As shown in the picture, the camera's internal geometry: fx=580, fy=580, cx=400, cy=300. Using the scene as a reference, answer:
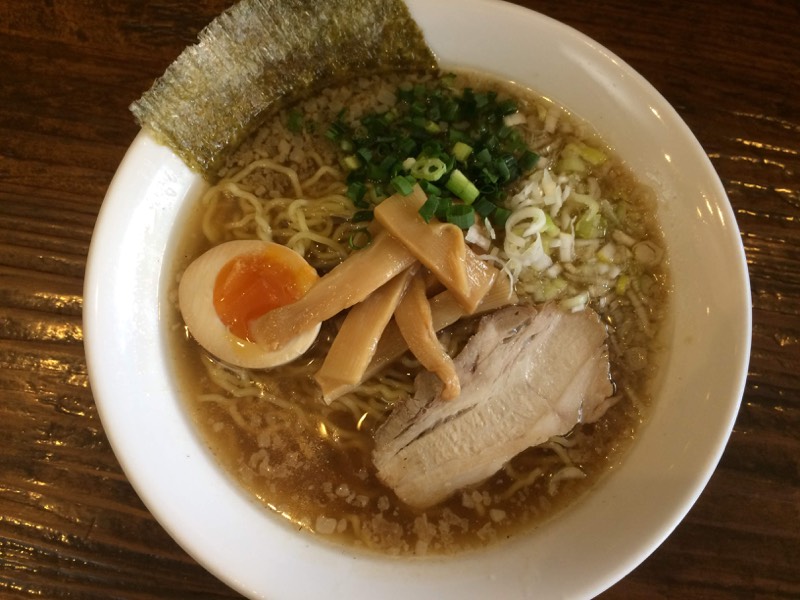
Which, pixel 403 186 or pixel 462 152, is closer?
pixel 403 186

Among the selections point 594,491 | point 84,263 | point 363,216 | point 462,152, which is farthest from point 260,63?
point 594,491

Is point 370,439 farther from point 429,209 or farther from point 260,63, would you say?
point 260,63

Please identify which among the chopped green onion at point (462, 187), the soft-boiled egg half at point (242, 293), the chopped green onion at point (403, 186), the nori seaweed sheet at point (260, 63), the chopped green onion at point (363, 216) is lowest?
the soft-boiled egg half at point (242, 293)

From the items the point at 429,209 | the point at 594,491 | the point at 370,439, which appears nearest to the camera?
the point at 429,209

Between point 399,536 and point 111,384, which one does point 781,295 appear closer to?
point 399,536

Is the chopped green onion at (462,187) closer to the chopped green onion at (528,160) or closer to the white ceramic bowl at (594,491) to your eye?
the chopped green onion at (528,160)

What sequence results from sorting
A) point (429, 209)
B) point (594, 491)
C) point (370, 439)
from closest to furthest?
point (429, 209) < point (594, 491) < point (370, 439)

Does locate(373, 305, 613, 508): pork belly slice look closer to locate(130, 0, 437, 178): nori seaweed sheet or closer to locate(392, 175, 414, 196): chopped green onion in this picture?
locate(392, 175, 414, 196): chopped green onion

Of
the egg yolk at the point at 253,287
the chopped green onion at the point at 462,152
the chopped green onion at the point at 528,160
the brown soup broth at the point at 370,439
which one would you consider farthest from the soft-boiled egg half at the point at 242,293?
the chopped green onion at the point at 528,160
